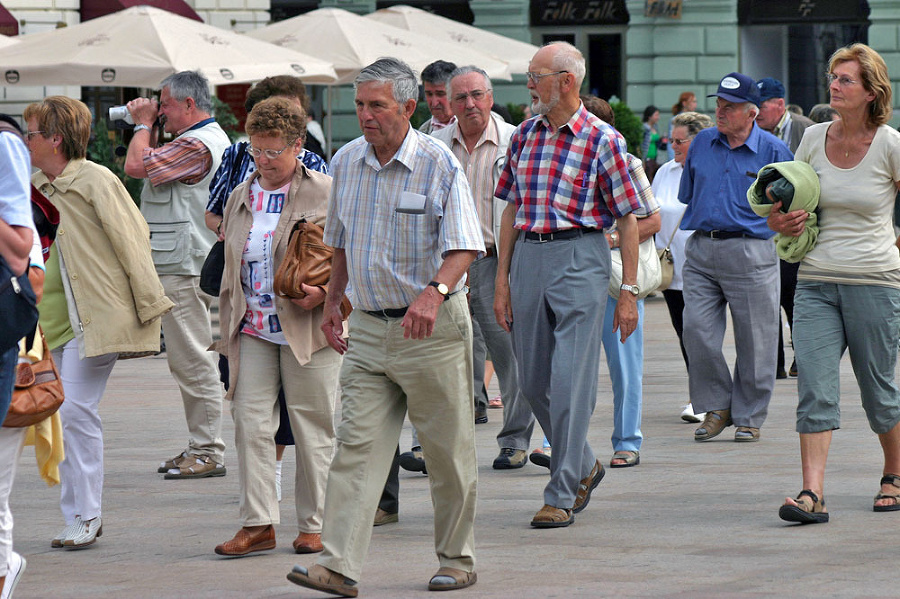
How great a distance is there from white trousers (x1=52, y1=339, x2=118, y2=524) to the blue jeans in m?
1.79

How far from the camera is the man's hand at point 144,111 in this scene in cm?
877

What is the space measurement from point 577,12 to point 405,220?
82.0ft

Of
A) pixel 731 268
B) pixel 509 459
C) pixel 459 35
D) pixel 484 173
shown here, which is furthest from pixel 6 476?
pixel 459 35

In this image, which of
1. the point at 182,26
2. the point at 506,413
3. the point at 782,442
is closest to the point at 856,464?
the point at 782,442

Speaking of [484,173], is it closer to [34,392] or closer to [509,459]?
[509,459]

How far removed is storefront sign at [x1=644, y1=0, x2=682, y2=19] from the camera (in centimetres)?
2839

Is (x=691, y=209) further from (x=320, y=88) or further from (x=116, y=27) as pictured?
(x=320, y=88)

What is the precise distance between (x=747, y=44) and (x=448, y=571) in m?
24.5

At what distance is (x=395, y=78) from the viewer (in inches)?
227

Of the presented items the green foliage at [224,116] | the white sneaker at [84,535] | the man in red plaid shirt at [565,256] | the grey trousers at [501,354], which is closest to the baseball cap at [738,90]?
the grey trousers at [501,354]

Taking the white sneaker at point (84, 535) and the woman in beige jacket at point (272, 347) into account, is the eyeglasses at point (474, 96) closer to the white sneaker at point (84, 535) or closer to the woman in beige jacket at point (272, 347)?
the woman in beige jacket at point (272, 347)

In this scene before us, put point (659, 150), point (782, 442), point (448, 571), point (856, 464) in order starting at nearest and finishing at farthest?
point (448, 571) → point (856, 464) → point (782, 442) → point (659, 150)

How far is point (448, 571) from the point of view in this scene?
19.0 ft

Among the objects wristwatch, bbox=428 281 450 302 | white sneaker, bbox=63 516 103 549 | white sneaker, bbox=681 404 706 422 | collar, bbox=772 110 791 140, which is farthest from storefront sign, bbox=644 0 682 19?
wristwatch, bbox=428 281 450 302
